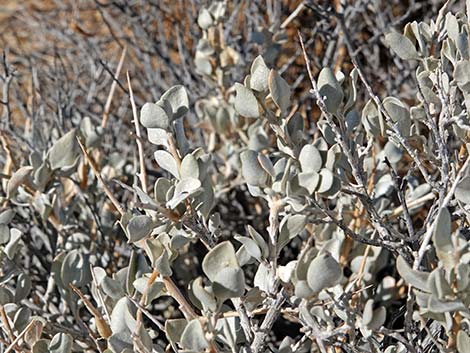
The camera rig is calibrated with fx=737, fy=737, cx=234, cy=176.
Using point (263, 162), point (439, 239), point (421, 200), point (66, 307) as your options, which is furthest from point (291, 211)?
point (66, 307)

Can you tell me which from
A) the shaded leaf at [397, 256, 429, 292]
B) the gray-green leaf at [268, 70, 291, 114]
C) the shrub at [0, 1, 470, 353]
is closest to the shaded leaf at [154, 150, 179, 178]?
the shrub at [0, 1, 470, 353]

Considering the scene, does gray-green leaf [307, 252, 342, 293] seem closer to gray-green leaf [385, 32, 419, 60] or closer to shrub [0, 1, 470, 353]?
shrub [0, 1, 470, 353]

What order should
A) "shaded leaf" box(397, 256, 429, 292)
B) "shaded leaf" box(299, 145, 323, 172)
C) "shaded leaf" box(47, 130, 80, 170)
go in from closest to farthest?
"shaded leaf" box(397, 256, 429, 292)
"shaded leaf" box(299, 145, 323, 172)
"shaded leaf" box(47, 130, 80, 170)

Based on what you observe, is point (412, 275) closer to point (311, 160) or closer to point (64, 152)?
point (311, 160)

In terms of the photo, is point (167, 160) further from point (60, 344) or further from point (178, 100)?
point (60, 344)

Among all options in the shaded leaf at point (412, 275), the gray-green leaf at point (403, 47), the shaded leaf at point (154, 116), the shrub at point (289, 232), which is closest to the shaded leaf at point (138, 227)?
the shrub at point (289, 232)

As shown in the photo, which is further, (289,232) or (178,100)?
(178,100)

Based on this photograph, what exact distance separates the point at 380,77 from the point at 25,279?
1047mm

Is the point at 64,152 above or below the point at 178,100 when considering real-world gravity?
below

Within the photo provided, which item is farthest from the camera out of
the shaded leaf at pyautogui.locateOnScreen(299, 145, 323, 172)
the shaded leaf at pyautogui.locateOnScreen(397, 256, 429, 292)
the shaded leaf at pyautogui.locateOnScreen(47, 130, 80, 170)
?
the shaded leaf at pyautogui.locateOnScreen(47, 130, 80, 170)

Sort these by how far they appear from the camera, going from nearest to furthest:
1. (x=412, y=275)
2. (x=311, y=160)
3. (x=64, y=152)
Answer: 1. (x=412, y=275)
2. (x=311, y=160)
3. (x=64, y=152)

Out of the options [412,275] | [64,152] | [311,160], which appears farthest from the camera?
[64,152]

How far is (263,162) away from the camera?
619mm

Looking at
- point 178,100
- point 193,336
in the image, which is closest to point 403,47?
point 178,100
